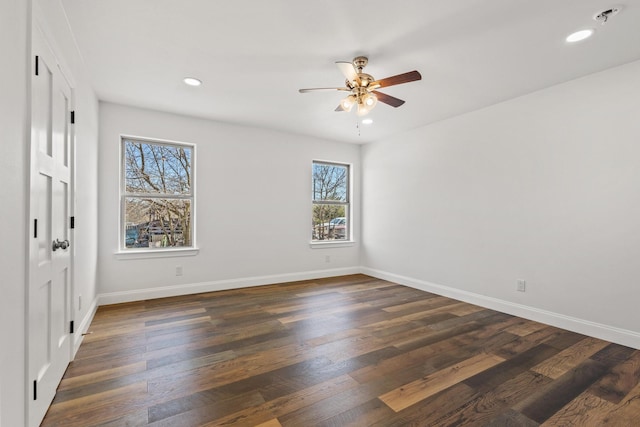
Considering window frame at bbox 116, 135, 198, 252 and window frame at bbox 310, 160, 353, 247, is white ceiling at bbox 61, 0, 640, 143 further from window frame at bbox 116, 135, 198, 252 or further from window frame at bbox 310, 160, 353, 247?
window frame at bbox 310, 160, 353, 247

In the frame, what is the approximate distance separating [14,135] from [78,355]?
6.30ft

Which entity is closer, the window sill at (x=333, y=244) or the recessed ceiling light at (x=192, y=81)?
the recessed ceiling light at (x=192, y=81)

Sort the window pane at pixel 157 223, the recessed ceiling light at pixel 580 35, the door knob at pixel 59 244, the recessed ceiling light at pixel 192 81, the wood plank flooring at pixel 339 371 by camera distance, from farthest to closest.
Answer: the window pane at pixel 157 223 < the recessed ceiling light at pixel 192 81 < the recessed ceiling light at pixel 580 35 < the door knob at pixel 59 244 < the wood plank flooring at pixel 339 371

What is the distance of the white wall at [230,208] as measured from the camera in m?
3.75

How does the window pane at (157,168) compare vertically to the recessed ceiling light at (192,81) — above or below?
below

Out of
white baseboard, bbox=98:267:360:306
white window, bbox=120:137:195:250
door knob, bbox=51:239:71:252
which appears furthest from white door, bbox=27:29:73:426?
white window, bbox=120:137:195:250

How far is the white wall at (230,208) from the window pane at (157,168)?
0.18 metres

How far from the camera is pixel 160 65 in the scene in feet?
9.07

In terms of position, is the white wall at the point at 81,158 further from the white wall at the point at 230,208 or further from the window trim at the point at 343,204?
the window trim at the point at 343,204

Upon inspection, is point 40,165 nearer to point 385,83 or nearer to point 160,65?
point 160,65

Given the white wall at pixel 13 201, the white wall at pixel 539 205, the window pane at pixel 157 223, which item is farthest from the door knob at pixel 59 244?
the white wall at pixel 539 205

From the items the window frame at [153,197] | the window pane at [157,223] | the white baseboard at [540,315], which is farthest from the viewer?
the window pane at [157,223]

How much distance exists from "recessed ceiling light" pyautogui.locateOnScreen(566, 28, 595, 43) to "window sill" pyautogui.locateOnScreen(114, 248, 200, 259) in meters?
4.55

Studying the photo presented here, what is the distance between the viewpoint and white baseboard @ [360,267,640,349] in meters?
2.69
